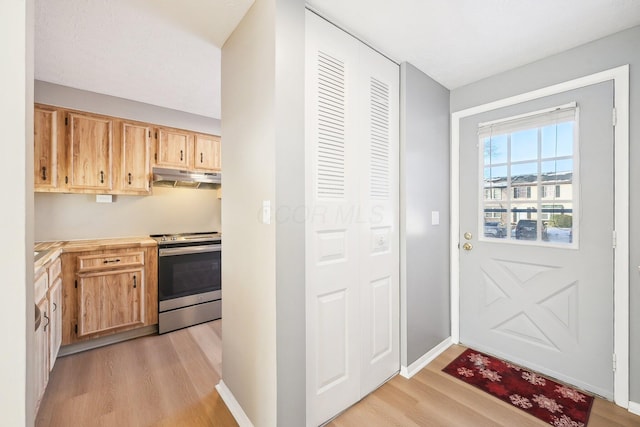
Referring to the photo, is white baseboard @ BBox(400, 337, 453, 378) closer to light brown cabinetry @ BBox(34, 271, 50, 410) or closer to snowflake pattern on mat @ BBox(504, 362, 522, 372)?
snowflake pattern on mat @ BBox(504, 362, 522, 372)

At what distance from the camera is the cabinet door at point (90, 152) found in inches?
101

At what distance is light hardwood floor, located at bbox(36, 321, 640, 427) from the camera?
1.62m

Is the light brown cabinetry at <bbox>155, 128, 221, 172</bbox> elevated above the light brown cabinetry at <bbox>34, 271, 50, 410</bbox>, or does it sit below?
above

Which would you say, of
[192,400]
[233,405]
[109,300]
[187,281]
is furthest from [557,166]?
[109,300]

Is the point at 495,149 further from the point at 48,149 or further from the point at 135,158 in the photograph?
the point at 48,149

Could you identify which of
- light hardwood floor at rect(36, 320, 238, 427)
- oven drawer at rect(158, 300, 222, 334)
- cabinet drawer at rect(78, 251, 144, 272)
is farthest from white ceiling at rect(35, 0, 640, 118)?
light hardwood floor at rect(36, 320, 238, 427)

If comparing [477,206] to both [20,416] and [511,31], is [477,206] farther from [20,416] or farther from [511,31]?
[20,416]

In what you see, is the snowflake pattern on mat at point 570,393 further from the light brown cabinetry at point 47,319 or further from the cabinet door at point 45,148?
the cabinet door at point 45,148

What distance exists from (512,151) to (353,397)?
2257mm

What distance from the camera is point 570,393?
6.05 ft

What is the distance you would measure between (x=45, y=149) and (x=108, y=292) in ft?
4.72

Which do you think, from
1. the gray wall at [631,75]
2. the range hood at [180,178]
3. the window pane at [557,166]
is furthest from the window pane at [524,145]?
the range hood at [180,178]

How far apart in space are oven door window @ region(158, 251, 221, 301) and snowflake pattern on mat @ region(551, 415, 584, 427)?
10.0 ft

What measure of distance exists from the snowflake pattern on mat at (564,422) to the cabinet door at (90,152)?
408 cm
